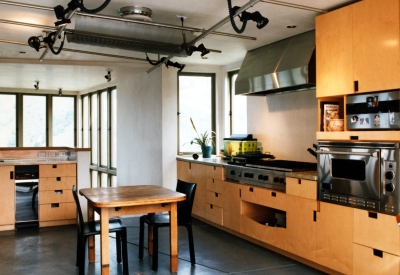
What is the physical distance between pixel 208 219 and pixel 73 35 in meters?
3.24

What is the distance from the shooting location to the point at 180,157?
6.95 metres

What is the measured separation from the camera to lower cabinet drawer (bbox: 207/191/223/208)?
19.1 feet

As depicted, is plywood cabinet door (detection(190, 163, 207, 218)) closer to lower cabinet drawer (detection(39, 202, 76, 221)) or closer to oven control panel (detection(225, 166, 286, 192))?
oven control panel (detection(225, 166, 286, 192))

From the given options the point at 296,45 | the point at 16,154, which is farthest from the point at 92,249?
the point at 296,45

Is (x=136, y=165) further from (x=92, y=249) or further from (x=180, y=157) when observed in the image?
(x=92, y=249)

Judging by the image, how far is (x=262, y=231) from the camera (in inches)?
193

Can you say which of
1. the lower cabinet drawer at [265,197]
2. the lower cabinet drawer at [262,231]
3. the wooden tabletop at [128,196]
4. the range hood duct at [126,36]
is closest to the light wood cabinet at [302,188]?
the lower cabinet drawer at [265,197]

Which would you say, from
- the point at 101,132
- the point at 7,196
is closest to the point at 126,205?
the point at 7,196

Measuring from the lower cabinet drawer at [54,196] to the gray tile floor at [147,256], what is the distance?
0.45 m

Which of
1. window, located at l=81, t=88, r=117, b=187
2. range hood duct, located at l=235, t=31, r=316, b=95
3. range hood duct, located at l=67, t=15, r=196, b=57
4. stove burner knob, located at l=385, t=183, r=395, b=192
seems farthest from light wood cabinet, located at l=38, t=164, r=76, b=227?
stove burner knob, located at l=385, t=183, r=395, b=192

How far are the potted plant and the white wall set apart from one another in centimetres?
79

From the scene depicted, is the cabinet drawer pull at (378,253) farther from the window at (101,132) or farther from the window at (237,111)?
the window at (101,132)

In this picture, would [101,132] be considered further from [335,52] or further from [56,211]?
[335,52]

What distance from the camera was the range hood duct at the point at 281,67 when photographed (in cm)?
462
